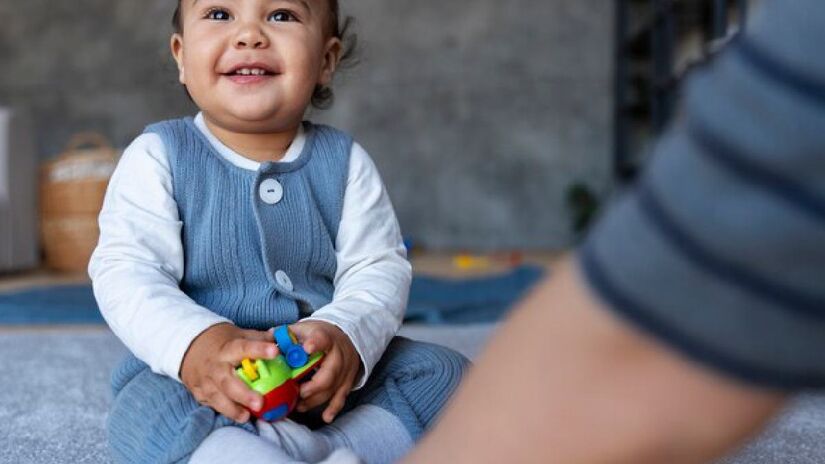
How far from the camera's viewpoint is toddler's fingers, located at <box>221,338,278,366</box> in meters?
0.64

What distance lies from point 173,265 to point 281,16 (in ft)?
0.84

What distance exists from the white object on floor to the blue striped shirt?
2.88 m

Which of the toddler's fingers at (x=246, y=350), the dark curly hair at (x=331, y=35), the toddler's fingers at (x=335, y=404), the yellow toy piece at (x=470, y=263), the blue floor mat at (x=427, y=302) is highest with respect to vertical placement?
the dark curly hair at (x=331, y=35)

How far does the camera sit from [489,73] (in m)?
4.05

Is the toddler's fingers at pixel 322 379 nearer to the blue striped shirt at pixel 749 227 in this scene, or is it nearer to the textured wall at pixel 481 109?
the blue striped shirt at pixel 749 227

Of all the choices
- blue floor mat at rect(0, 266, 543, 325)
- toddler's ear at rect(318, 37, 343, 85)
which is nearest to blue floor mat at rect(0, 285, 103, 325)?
blue floor mat at rect(0, 266, 543, 325)

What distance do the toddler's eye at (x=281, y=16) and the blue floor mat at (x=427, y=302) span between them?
3.26 feet

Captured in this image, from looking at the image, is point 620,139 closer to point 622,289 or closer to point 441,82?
point 441,82

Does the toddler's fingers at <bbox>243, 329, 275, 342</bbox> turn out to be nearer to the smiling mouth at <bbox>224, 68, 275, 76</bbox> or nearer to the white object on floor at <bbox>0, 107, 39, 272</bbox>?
the smiling mouth at <bbox>224, 68, 275, 76</bbox>

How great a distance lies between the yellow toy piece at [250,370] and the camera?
2.10 feet

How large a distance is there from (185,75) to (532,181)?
10.8 feet

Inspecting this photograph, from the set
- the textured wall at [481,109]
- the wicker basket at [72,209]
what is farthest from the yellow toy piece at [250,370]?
the textured wall at [481,109]

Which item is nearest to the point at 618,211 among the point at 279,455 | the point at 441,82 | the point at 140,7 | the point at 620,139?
the point at 279,455

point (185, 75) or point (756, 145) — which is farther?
point (185, 75)
